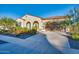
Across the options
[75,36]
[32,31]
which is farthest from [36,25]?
[75,36]

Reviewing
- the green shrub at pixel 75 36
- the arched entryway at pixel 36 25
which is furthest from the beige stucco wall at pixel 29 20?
the green shrub at pixel 75 36

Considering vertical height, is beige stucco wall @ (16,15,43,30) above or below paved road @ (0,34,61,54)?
above

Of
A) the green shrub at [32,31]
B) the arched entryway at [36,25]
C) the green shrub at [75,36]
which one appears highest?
the arched entryway at [36,25]

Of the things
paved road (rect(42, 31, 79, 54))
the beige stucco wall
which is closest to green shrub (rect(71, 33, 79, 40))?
paved road (rect(42, 31, 79, 54))

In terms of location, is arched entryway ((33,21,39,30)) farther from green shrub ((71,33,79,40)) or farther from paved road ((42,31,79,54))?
green shrub ((71,33,79,40))

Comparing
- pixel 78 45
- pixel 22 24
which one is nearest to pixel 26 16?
pixel 22 24

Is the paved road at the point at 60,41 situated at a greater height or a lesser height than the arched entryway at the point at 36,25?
lesser

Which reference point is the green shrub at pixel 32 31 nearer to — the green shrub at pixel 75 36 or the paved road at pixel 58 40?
the paved road at pixel 58 40

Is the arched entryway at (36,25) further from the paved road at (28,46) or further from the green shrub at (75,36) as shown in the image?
the green shrub at (75,36)

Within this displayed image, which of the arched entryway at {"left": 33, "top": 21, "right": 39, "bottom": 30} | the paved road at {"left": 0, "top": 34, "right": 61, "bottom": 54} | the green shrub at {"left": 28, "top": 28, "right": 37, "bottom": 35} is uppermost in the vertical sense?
the arched entryway at {"left": 33, "top": 21, "right": 39, "bottom": 30}

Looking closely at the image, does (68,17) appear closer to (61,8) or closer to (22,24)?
(61,8)

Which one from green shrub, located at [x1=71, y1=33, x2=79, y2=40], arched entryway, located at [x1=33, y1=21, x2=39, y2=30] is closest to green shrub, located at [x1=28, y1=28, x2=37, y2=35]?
arched entryway, located at [x1=33, y1=21, x2=39, y2=30]

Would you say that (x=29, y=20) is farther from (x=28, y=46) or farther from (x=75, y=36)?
(x=75, y=36)
